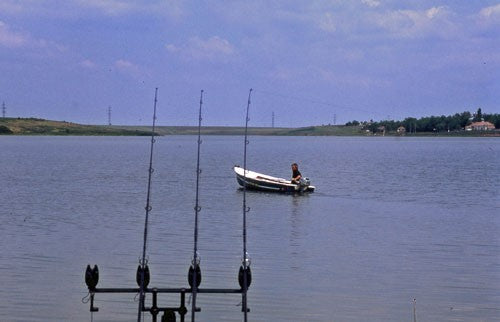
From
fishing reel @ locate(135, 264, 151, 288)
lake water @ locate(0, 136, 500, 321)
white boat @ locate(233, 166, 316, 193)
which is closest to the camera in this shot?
fishing reel @ locate(135, 264, 151, 288)

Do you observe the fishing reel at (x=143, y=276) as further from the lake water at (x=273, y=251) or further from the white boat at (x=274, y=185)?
the white boat at (x=274, y=185)

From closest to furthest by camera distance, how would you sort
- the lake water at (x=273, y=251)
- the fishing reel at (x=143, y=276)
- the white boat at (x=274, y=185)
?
1. the fishing reel at (x=143, y=276)
2. the lake water at (x=273, y=251)
3. the white boat at (x=274, y=185)

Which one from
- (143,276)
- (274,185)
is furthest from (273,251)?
(274,185)

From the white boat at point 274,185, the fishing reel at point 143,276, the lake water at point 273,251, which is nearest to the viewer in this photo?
the fishing reel at point 143,276

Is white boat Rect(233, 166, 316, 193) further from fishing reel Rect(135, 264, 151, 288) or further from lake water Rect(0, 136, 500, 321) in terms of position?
fishing reel Rect(135, 264, 151, 288)

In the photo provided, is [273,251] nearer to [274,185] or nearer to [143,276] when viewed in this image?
[143,276]

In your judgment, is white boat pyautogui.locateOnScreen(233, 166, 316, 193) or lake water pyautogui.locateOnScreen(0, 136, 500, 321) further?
white boat pyautogui.locateOnScreen(233, 166, 316, 193)

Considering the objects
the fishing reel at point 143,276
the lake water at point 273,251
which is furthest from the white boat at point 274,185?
the fishing reel at point 143,276

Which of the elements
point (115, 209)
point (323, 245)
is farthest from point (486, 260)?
point (115, 209)

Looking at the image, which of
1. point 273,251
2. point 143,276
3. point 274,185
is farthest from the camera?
point 274,185

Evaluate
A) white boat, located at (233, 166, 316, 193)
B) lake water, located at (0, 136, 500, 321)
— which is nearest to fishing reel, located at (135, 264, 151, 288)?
lake water, located at (0, 136, 500, 321)

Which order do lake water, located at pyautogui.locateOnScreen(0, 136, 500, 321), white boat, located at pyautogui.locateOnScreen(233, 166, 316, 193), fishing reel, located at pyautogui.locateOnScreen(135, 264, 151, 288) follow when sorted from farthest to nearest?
white boat, located at pyautogui.locateOnScreen(233, 166, 316, 193) → lake water, located at pyautogui.locateOnScreen(0, 136, 500, 321) → fishing reel, located at pyautogui.locateOnScreen(135, 264, 151, 288)

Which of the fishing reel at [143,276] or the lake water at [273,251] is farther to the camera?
the lake water at [273,251]

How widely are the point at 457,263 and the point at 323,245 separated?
474 cm
